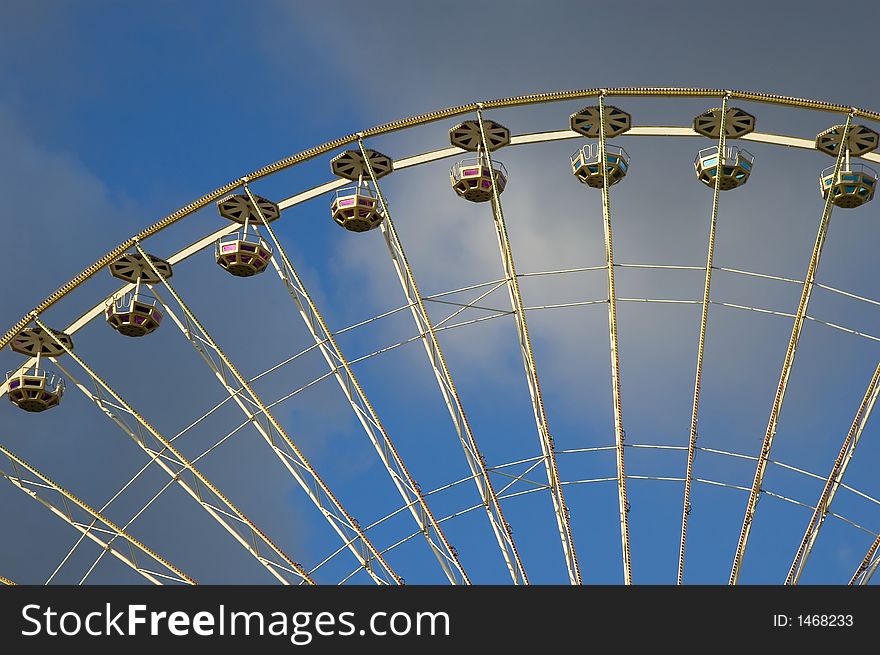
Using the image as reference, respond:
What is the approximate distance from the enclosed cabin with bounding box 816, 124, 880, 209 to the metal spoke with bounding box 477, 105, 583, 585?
1015cm

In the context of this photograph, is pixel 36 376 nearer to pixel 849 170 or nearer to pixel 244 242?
pixel 244 242

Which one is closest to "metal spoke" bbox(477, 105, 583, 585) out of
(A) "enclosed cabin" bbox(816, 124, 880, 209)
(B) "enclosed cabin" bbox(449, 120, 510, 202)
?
(B) "enclosed cabin" bbox(449, 120, 510, 202)

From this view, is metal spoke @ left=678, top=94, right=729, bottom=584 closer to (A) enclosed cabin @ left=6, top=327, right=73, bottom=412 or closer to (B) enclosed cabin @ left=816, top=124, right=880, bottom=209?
(B) enclosed cabin @ left=816, top=124, right=880, bottom=209

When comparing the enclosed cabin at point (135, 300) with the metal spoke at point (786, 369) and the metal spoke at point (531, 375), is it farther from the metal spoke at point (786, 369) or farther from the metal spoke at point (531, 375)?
the metal spoke at point (786, 369)

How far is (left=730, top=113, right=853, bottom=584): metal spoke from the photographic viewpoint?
1491 inches

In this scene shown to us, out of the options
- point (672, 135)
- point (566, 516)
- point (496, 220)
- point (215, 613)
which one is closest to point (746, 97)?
point (672, 135)

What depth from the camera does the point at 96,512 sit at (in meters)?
41.4

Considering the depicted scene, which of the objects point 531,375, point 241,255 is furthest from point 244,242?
point 531,375

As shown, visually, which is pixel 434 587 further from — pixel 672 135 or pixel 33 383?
pixel 33 383

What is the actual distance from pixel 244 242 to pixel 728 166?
1588 centimetres

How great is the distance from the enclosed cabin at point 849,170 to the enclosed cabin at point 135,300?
2165cm

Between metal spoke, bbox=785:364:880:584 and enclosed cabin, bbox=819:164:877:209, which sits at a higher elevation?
enclosed cabin, bbox=819:164:877:209

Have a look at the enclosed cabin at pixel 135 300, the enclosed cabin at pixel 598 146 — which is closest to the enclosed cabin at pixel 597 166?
the enclosed cabin at pixel 598 146

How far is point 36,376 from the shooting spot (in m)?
42.9
